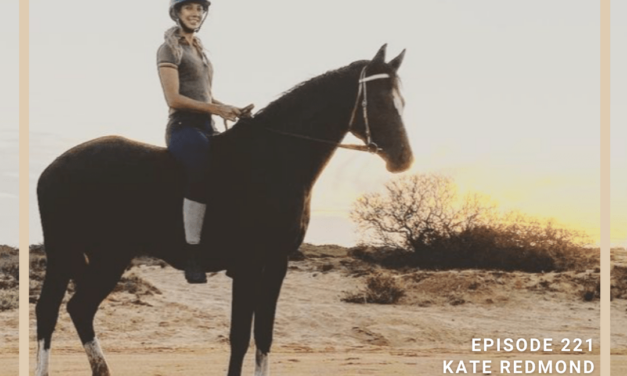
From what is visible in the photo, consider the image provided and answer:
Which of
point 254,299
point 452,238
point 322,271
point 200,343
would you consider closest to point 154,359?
point 200,343

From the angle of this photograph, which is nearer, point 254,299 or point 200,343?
point 254,299

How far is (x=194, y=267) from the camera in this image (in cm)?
676

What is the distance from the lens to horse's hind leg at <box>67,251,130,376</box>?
23.9 ft

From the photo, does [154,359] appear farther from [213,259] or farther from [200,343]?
[213,259]

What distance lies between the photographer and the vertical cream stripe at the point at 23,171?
677 cm

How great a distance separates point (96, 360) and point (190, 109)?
84.0 inches

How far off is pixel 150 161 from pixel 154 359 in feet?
13.9

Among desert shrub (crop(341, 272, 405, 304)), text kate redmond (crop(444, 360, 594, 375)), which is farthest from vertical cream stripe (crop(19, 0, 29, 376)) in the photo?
desert shrub (crop(341, 272, 405, 304))

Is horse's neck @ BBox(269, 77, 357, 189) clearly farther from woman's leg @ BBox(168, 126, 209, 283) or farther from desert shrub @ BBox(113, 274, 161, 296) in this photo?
desert shrub @ BBox(113, 274, 161, 296)

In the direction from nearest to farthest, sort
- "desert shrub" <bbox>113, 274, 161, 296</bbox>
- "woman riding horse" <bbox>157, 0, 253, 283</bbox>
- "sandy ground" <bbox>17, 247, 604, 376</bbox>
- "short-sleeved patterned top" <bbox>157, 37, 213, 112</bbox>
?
"woman riding horse" <bbox>157, 0, 253, 283</bbox>, "short-sleeved patterned top" <bbox>157, 37, 213, 112</bbox>, "sandy ground" <bbox>17, 247, 604, 376</bbox>, "desert shrub" <bbox>113, 274, 161, 296</bbox>

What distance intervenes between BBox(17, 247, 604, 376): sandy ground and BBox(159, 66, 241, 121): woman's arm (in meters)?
3.29

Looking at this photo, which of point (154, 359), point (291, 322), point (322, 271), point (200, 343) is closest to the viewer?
point (154, 359)

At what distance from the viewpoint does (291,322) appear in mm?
15289

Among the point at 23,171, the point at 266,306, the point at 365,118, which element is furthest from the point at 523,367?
the point at 23,171
